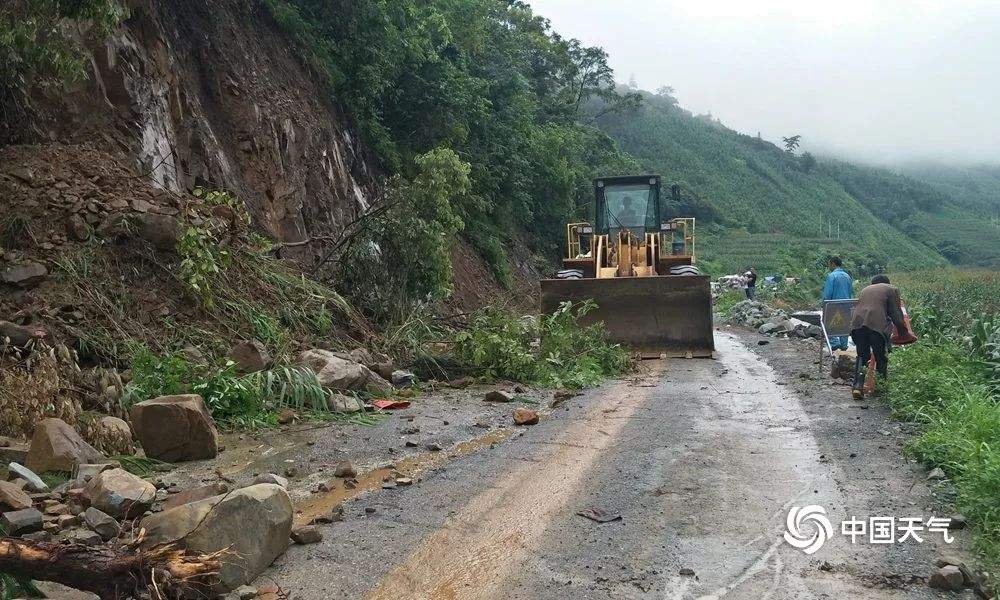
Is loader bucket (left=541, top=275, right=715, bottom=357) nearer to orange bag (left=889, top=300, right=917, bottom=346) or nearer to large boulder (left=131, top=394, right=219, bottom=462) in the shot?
orange bag (left=889, top=300, right=917, bottom=346)

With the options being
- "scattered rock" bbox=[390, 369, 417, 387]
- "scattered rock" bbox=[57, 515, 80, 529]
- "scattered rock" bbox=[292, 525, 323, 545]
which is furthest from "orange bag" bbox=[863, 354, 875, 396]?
"scattered rock" bbox=[57, 515, 80, 529]

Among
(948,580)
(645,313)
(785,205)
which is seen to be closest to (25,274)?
(948,580)

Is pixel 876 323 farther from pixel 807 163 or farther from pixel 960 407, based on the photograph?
pixel 807 163

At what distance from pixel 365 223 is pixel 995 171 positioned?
224242mm

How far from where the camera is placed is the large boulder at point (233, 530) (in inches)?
141

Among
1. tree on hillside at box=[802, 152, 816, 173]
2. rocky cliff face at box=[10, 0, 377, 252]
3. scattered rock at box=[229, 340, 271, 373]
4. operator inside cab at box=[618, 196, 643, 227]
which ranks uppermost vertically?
tree on hillside at box=[802, 152, 816, 173]

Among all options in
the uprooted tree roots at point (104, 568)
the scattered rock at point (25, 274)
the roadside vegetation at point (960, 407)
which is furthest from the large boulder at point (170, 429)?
the roadside vegetation at point (960, 407)

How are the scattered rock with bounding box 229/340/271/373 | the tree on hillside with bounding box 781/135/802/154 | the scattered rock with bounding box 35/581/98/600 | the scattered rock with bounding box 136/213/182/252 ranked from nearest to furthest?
the scattered rock with bounding box 35/581/98/600 < the scattered rock with bounding box 229/340/271/373 < the scattered rock with bounding box 136/213/182/252 < the tree on hillside with bounding box 781/135/802/154

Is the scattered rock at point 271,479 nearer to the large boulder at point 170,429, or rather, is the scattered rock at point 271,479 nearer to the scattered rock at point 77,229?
the large boulder at point 170,429

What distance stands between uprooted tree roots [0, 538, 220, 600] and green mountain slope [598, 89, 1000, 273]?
46707mm

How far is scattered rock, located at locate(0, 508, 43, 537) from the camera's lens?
3.88 meters

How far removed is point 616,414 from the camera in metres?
7.77

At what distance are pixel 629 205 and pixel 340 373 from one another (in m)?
9.80

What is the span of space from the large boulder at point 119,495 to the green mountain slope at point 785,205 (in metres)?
45.8
